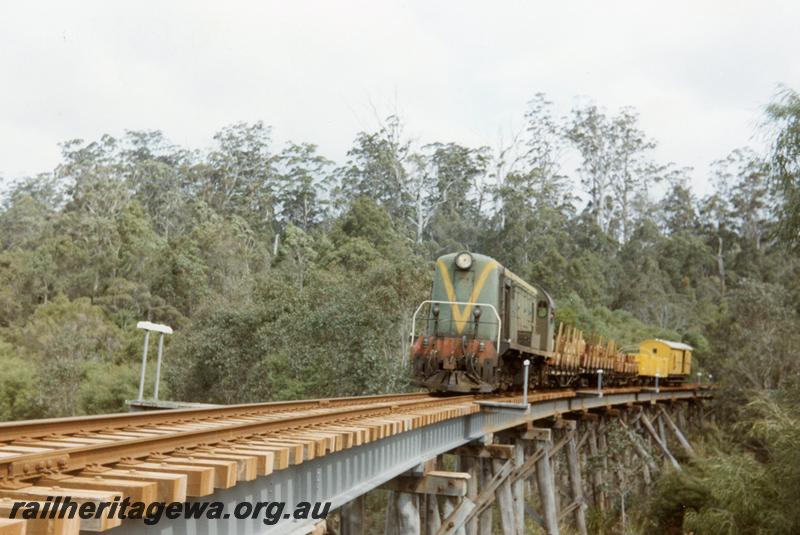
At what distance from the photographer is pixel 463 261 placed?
15867mm

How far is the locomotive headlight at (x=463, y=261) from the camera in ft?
51.6

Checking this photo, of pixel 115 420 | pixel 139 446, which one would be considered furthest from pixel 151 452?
pixel 115 420

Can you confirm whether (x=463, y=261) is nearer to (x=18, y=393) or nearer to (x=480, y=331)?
(x=480, y=331)

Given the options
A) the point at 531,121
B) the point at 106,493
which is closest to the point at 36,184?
the point at 531,121

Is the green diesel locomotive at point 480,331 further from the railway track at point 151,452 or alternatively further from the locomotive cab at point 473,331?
the railway track at point 151,452

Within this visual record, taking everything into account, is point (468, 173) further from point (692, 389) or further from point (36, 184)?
point (36, 184)

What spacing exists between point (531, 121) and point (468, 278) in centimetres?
5379

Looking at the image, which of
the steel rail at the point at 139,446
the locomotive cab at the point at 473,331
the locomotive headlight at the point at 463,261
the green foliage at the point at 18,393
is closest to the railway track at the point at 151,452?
the steel rail at the point at 139,446
